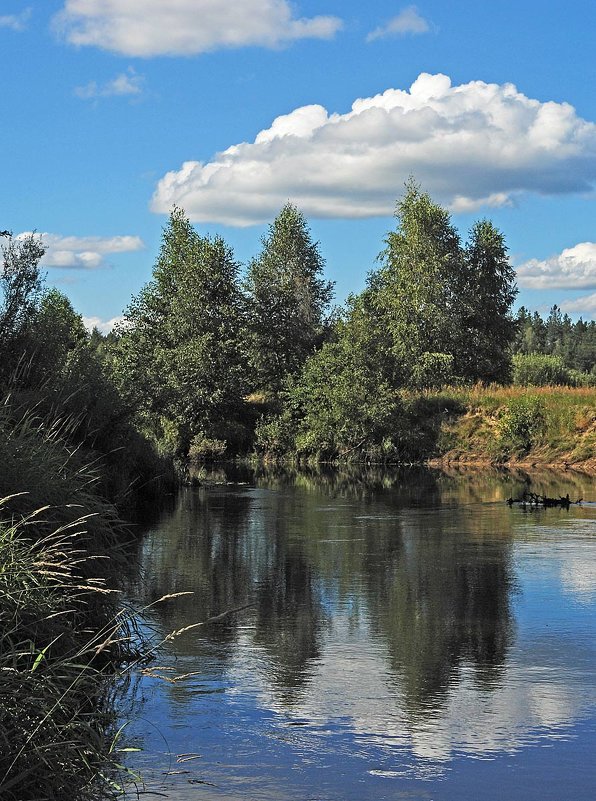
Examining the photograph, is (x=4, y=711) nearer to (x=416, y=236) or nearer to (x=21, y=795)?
(x=21, y=795)

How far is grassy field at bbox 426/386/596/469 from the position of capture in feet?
161

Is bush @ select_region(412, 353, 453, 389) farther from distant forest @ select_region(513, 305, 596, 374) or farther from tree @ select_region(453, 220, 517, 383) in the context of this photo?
distant forest @ select_region(513, 305, 596, 374)

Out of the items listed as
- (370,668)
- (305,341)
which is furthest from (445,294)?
(370,668)

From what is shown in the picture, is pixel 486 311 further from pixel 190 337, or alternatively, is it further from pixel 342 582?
pixel 342 582

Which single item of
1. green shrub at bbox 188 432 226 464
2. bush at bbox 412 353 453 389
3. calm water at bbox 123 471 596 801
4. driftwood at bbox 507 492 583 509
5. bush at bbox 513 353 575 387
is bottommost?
calm water at bbox 123 471 596 801

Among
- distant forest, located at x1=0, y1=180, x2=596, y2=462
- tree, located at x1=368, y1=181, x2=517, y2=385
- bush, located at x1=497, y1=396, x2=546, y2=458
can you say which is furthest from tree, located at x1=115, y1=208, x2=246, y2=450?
bush, located at x1=497, y1=396, x2=546, y2=458

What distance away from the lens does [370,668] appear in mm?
10445

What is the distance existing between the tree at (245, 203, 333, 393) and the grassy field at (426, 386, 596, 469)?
1191 centimetres

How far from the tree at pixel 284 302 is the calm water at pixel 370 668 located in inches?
1581

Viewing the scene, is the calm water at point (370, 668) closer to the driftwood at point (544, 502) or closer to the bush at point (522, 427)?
the driftwood at point (544, 502)

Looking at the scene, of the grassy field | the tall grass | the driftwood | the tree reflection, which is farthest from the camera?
the grassy field

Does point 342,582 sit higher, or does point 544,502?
point 544,502

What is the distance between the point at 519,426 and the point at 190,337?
704 inches

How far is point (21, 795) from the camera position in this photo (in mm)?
5305
